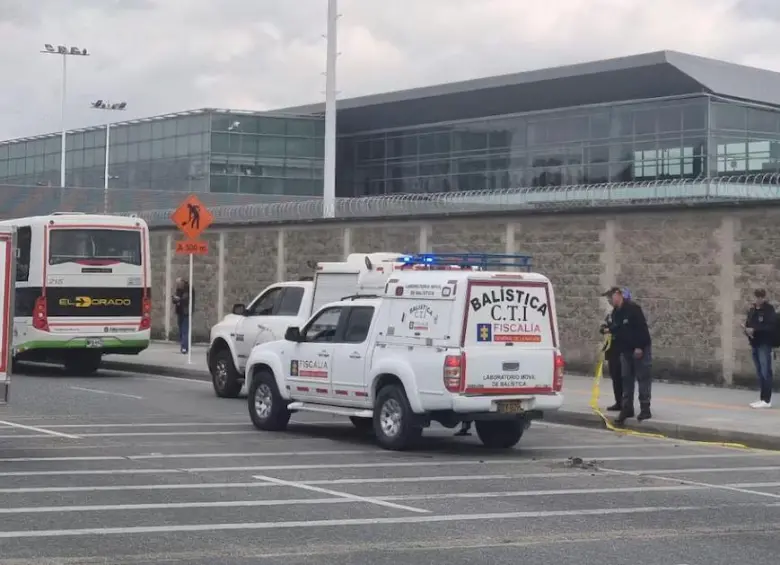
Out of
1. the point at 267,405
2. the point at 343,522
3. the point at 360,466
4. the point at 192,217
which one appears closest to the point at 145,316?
the point at 192,217

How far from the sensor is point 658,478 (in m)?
13.0

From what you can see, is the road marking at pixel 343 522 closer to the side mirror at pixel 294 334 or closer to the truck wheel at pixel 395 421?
the truck wheel at pixel 395 421

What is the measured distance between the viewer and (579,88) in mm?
56781

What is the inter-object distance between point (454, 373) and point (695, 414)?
219 inches

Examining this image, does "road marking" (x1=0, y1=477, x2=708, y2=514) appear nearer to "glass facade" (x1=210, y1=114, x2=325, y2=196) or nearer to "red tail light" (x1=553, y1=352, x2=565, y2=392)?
"red tail light" (x1=553, y1=352, x2=565, y2=392)

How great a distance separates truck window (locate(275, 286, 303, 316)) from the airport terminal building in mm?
33747

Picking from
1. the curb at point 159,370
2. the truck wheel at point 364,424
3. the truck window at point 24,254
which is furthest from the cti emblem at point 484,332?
the truck window at point 24,254

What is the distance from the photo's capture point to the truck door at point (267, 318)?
21.2 m

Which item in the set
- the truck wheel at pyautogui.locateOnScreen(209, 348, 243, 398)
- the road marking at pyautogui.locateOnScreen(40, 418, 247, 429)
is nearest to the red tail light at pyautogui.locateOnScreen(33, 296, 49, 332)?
the truck wheel at pyautogui.locateOnScreen(209, 348, 243, 398)

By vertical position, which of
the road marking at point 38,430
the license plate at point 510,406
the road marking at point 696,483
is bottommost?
the road marking at point 696,483

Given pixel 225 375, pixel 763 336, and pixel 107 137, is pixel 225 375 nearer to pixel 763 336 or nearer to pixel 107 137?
pixel 763 336

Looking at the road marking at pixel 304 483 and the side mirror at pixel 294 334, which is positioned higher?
the side mirror at pixel 294 334

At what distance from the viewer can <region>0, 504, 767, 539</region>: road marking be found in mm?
9375

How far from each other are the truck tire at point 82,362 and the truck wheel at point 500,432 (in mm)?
13212
